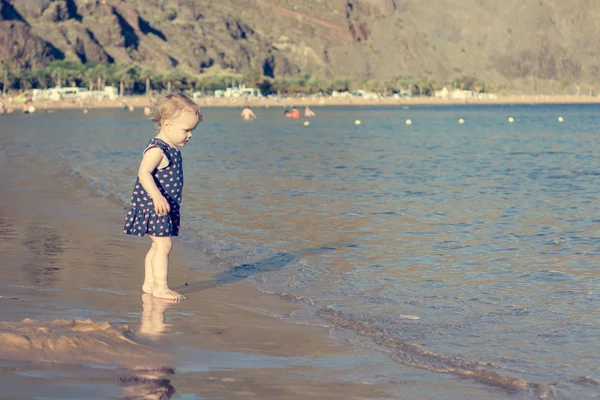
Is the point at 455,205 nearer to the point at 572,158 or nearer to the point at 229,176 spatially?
the point at 229,176

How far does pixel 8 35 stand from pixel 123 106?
58.9m

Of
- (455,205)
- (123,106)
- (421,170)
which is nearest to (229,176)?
(421,170)

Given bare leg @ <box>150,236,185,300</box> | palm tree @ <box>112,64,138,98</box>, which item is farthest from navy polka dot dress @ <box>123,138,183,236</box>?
palm tree @ <box>112,64,138,98</box>

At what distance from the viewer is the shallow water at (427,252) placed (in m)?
6.72

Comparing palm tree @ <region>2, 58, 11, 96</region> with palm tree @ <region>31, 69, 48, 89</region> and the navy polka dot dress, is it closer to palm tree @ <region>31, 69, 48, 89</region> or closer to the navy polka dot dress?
palm tree @ <region>31, 69, 48, 89</region>

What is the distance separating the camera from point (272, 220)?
15.0 m

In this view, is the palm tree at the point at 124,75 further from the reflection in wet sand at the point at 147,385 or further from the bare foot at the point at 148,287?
the reflection in wet sand at the point at 147,385

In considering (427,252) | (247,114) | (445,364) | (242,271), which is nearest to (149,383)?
(445,364)

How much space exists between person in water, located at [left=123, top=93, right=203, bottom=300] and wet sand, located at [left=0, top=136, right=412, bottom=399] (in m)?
0.64

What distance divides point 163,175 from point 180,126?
43 cm

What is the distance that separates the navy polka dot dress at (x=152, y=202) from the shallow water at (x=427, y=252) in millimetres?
1584

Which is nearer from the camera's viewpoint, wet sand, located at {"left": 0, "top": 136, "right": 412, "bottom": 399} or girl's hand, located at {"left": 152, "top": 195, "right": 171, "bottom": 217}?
wet sand, located at {"left": 0, "top": 136, "right": 412, "bottom": 399}

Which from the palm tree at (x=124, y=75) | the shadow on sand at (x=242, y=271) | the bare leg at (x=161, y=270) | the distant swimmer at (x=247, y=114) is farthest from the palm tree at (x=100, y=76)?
the bare leg at (x=161, y=270)

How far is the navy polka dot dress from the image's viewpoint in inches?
304
